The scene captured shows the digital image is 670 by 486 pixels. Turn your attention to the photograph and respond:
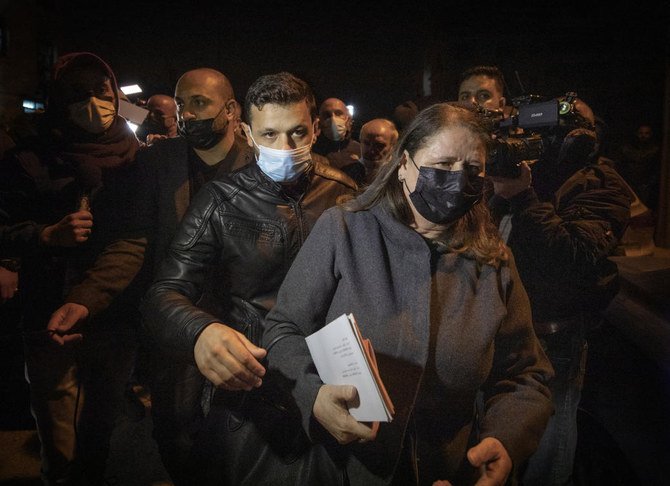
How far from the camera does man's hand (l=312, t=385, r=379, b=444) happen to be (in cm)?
140

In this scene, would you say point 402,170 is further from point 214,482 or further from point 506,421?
point 214,482

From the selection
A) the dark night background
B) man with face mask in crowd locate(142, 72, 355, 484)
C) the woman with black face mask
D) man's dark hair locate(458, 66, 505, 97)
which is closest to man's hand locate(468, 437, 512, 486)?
the woman with black face mask

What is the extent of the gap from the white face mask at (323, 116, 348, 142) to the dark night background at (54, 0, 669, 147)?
4821 millimetres

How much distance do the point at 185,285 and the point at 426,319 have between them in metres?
1.08

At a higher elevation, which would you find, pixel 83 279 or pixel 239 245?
pixel 239 245

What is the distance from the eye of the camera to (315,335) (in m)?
1.49

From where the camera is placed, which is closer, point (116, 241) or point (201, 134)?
point (116, 241)

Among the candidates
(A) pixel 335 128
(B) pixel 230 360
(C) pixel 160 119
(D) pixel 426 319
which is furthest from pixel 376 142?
(B) pixel 230 360

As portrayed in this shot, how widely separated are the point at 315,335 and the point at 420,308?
1.31 feet

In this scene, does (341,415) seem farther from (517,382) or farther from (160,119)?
(160,119)

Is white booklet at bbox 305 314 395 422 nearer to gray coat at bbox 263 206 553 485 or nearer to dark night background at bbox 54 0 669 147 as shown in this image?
gray coat at bbox 263 206 553 485

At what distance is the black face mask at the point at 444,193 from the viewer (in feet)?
5.71

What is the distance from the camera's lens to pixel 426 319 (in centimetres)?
162

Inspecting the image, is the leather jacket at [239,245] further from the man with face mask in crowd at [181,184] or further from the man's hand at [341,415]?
the man's hand at [341,415]
